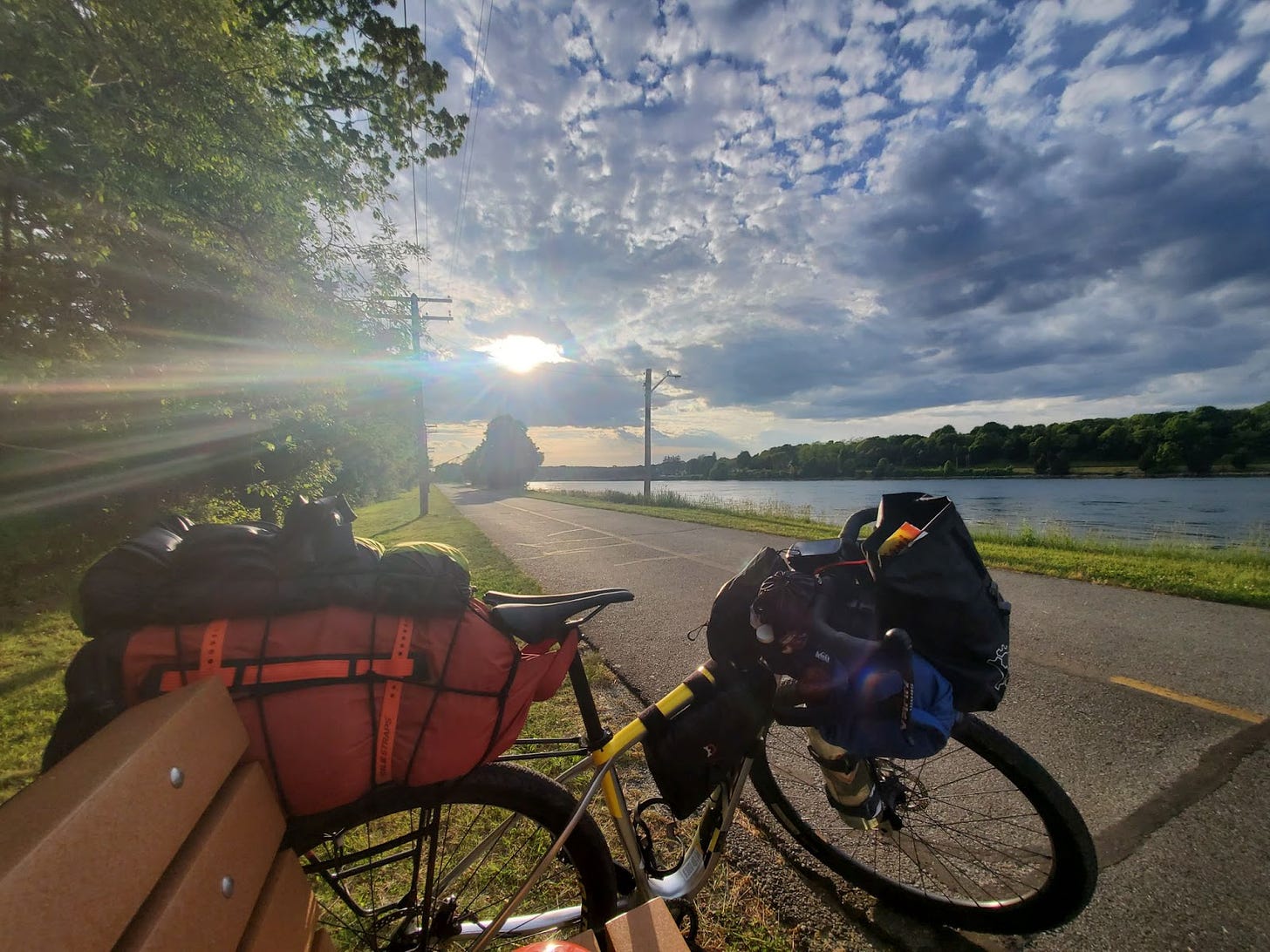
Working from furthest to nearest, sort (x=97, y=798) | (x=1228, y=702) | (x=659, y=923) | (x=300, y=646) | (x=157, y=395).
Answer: (x=157, y=395), (x=1228, y=702), (x=659, y=923), (x=300, y=646), (x=97, y=798)

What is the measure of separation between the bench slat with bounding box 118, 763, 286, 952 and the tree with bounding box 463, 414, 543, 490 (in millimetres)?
65970

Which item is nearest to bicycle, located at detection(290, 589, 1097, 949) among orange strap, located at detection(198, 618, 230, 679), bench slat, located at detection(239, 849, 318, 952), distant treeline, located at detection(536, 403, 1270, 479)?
bench slat, located at detection(239, 849, 318, 952)

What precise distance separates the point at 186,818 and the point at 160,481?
8127 millimetres

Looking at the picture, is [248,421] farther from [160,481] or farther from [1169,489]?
[1169,489]

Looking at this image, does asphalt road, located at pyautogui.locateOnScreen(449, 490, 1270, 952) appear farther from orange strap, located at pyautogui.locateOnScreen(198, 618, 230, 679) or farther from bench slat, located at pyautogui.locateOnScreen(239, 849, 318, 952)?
orange strap, located at pyautogui.locateOnScreen(198, 618, 230, 679)

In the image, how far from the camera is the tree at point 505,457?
67688 millimetres

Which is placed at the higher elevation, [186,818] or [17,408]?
[17,408]

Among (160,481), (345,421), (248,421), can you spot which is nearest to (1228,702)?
(248,421)

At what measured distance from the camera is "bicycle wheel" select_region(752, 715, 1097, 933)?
5.02ft

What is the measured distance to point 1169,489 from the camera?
1227 inches

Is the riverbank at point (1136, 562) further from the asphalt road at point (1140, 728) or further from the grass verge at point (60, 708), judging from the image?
the grass verge at point (60, 708)

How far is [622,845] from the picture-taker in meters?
1.79

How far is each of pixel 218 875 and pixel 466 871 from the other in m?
1.02

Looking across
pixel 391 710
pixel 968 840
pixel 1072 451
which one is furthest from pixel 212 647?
pixel 1072 451
